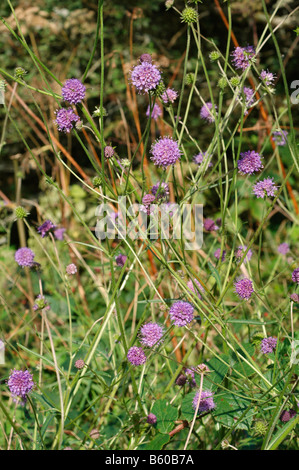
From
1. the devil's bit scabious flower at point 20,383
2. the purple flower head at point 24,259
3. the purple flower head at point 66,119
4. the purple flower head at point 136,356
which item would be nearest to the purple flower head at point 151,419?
the purple flower head at point 136,356

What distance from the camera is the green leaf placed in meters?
1.14

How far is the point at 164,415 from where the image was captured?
45.8 inches

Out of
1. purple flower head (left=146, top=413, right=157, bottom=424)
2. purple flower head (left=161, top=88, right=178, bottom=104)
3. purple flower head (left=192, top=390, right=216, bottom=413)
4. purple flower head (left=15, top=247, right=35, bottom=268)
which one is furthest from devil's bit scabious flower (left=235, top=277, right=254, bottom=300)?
purple flower head (left=15, top=247, right=35, bottom=268)

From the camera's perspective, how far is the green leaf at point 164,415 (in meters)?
1.14

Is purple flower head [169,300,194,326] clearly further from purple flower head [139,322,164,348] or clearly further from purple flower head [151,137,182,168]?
purple flower head [151,137,182,168]

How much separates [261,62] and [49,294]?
1.79 m

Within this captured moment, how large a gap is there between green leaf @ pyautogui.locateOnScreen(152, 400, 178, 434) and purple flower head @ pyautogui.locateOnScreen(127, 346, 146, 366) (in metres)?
0.15

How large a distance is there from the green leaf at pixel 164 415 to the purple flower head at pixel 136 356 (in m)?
0.15

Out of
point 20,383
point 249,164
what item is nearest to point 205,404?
point 20,383

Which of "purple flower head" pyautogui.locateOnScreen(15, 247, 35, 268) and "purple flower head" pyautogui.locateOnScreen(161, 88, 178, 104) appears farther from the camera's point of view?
"purple flower head" pyautogui.locateOnScreen(15, 247, 35, 268)

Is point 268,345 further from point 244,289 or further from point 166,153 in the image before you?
point 166,153

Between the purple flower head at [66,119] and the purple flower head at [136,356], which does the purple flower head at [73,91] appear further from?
the purple flower head at [136,356]

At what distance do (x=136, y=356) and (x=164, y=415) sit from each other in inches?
6.6
